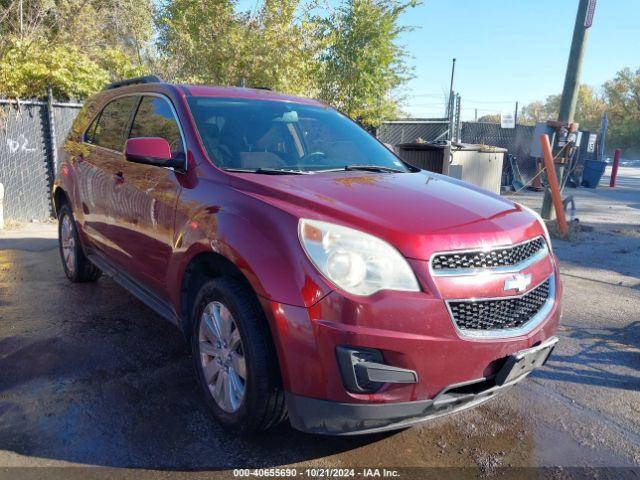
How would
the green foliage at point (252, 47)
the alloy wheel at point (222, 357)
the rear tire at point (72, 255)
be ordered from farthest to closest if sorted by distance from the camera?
the green foliage at point (252, 47), the rear tire at point (72, 255), the alloy wheel at point (222, 357)

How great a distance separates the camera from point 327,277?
2330 mm

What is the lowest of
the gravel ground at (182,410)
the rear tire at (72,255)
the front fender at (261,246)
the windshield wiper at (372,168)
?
the gravel ground at (182,410)

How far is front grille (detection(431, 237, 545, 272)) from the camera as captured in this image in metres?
2.42

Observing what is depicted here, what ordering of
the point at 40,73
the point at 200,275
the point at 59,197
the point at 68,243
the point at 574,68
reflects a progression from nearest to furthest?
the point at 200,275, the point at 68,243, the point at 59,197, the point at 40,73, the point at 574,68

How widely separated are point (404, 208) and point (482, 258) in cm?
45

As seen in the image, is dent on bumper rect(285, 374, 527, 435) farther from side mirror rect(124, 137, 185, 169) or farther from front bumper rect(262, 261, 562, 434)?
side mirror rect(124, 137, 185, 169)

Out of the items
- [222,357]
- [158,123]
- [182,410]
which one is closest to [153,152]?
[158,123]

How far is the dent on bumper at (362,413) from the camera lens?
2.34 meters

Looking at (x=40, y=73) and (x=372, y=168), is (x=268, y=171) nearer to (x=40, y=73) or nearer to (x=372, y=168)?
(x=372, y=168)

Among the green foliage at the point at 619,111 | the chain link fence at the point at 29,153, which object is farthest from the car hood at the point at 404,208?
the green foliage at the point at 619,111

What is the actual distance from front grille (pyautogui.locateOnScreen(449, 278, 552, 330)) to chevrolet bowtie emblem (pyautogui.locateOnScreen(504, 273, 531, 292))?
5 cm

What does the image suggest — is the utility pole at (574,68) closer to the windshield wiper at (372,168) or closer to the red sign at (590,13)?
the red sign at (590,13)

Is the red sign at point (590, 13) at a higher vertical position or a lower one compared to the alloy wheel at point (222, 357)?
higher

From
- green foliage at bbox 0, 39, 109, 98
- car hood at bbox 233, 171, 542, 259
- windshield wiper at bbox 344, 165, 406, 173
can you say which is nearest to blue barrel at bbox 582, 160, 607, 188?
green foliage at bbox 0, 39, 109, 98
